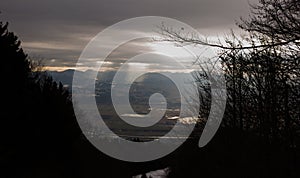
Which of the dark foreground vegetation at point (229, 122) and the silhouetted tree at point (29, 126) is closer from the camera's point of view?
the dark foreground vegetation at point (229, 122)

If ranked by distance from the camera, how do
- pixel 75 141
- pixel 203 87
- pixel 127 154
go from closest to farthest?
pixel 203 87, pixel 75 141, pixel 127 154

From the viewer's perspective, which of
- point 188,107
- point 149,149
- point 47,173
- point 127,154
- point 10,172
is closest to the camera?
point 188,107

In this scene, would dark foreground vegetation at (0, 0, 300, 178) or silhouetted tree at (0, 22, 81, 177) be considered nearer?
dark foreground vegetation at (0, 0, 300, 178)

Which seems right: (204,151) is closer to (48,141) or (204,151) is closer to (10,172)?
(10,172)

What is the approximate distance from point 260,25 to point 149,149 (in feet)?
246

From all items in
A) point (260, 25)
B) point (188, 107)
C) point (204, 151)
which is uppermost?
point (260, 25)

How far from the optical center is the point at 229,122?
56.5ft

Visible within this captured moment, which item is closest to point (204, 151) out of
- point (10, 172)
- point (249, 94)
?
point (249, 94)

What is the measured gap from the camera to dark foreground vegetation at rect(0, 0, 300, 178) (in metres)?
8.90

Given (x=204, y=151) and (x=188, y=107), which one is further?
(x=188, y=107)

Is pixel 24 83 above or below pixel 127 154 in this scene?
above

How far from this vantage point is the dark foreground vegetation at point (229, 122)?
29.2 feet

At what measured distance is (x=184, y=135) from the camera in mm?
23109

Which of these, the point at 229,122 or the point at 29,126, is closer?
the point at 229,122
